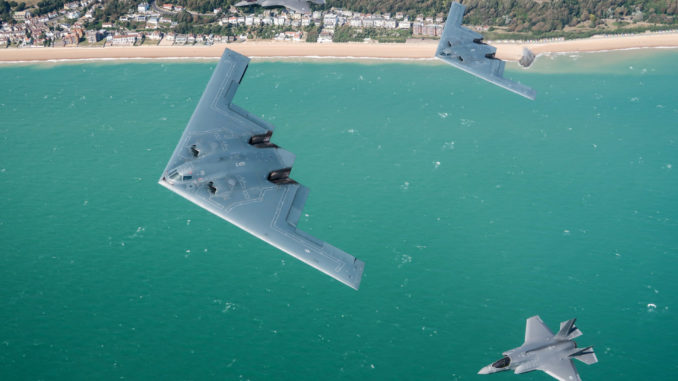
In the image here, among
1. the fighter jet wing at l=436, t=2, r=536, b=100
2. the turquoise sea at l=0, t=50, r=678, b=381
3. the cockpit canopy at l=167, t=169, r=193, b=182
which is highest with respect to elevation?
the fighter jet wing at l=436, t=2, r=536, b=100

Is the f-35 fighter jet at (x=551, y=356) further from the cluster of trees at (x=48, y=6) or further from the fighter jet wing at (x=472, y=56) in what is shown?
the cluster of trees at (x=48, y=6)

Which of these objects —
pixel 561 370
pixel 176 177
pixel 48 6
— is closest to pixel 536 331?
pixel 561 370

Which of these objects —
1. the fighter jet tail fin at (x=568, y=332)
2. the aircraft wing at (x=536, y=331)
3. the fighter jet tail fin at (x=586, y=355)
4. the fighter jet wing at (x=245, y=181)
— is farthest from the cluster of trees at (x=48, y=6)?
the fighter jet tail fin at (x=586, y=355)

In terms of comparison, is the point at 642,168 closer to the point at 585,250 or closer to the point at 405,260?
the point at 585,250

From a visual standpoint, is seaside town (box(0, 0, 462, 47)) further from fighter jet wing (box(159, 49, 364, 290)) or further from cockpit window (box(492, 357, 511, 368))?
cockpit window (box(492, 357, 511, 368))

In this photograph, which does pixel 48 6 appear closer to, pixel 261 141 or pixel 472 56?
pixel 261 141

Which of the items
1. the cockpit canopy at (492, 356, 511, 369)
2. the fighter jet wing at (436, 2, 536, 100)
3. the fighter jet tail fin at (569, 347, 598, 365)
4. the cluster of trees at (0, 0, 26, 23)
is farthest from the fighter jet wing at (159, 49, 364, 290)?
the cluster of trees at (0, 0, 26, 23)
